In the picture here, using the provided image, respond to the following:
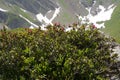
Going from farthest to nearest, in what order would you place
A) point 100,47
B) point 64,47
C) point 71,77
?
1. point 100,47
2. point 64,47
3. point 71,77

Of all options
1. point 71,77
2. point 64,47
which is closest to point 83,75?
point 71,77

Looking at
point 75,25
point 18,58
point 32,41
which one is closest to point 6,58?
point 18,58

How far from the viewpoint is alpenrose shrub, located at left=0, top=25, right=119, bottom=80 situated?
28.4 meters

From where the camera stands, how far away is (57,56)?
29703mm

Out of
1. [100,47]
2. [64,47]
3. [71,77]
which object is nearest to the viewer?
[71,77]

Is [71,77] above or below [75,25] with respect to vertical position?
below

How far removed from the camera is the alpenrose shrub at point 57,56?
28375 millimetres

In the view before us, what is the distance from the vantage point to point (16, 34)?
110ft

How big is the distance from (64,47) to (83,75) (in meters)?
3.18

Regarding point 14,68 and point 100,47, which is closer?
point 14,68

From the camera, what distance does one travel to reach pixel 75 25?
3422cm

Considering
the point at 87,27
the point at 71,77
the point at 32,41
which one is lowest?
the point at 71,77

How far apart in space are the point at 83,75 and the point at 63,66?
1.83 meters

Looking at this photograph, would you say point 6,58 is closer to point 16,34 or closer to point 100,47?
point 16,34
